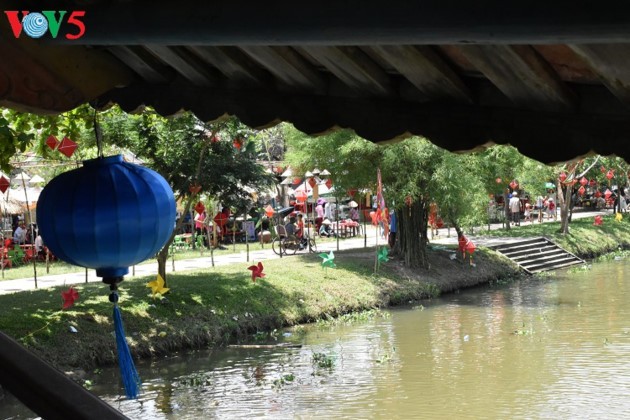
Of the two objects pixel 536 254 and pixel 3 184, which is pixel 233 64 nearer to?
pixel 3 184

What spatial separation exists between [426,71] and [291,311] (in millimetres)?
14047

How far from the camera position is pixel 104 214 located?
4895 millimetres

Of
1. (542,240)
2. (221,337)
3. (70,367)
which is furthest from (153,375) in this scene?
(542,240)

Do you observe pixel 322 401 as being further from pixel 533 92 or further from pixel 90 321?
pixel 533 92

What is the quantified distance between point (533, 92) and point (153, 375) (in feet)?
35.5

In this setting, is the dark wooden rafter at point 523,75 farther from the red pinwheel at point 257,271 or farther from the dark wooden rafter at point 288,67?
the red pinwheel at point 257,271

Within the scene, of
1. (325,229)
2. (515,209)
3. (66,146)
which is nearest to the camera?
(66,146)

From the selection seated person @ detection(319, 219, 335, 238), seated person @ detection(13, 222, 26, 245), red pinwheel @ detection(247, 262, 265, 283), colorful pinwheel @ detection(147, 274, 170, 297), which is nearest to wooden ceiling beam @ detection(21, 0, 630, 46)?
colorful pinwheel @ detection(147, 274, 170, 297)

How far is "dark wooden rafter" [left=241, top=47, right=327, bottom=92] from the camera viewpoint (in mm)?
3797

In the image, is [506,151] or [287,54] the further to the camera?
[506,151]

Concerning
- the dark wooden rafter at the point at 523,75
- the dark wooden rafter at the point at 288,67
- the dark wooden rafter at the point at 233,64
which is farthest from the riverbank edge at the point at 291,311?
the dark wooden rafter at the point at 523,75

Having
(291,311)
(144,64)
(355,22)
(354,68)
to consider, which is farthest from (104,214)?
(291,311)

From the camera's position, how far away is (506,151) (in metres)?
24.3

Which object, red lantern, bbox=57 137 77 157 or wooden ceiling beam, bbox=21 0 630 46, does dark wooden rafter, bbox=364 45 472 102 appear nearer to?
wooden ceiling beam, bbox=21 0 630 46
